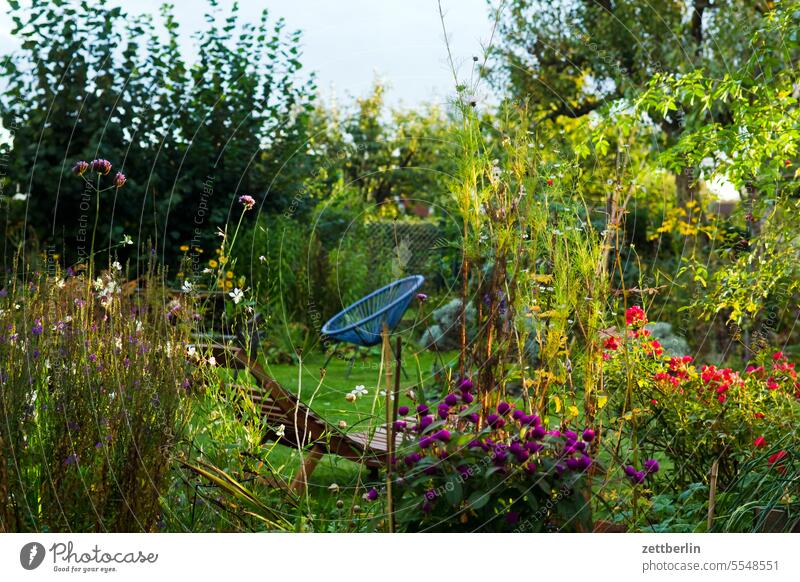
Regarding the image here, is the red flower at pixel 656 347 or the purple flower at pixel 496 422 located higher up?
the red flower at pixel 656 347

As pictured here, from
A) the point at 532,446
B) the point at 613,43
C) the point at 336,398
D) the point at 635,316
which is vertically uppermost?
the point at 613,43

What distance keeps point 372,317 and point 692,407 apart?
2.51 metres

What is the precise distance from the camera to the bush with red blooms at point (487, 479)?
2301mm

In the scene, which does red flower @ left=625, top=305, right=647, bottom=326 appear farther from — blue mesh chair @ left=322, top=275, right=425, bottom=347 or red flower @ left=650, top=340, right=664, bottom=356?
blue mesh chair @ left=322, top=275, right=425, bottom=347

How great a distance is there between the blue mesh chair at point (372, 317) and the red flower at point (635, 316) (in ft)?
5.00

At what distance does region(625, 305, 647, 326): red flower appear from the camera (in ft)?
10.2

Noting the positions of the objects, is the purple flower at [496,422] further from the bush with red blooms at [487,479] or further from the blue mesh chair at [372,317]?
the blue mesh chair at [372,317]

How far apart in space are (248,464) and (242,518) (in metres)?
0.25

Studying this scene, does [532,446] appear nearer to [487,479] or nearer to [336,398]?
[487,479]

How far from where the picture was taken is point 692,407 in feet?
9.72

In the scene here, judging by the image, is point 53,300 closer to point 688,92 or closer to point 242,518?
point 242,518

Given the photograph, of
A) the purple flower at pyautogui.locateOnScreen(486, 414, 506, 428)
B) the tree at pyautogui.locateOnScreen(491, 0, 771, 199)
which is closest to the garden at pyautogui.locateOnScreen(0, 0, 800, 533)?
the purple flower at pyautogui.locateOnScreen(486, 414, 506, 428)

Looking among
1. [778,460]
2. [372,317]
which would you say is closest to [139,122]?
[372,317]

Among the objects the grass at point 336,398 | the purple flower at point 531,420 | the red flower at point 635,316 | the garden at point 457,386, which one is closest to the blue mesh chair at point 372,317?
the grass at point 336,398
